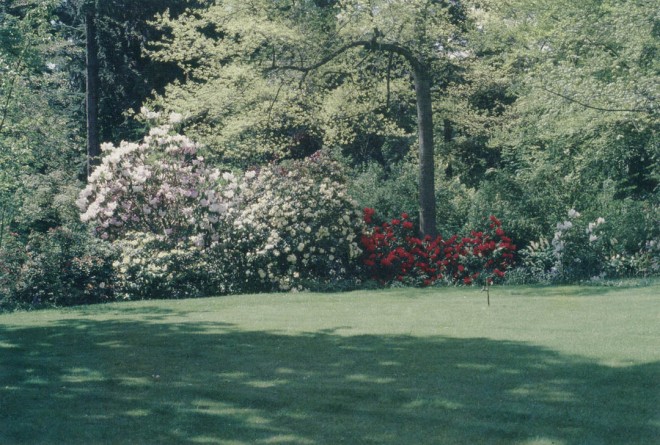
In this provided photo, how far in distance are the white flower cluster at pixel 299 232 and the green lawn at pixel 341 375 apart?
123 inches

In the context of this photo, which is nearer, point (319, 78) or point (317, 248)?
point (317, 248)

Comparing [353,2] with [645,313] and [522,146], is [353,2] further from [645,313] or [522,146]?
[645,313]

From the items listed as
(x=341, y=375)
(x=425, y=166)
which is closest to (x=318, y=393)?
(x=341, y=375)

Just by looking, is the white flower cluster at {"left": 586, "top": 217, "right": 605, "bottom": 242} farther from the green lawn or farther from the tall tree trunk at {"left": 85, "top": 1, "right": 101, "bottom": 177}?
the tall tree trunk at {"left": 85, "top": 1, "right": 101, "bottom": 177}

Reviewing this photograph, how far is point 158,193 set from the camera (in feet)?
50.3

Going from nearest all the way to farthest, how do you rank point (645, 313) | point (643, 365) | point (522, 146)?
1. point (643, 365)
2. point (645, 313)
3. point (522, 146)

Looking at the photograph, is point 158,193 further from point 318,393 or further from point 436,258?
point 318,393

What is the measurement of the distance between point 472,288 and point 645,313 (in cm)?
448

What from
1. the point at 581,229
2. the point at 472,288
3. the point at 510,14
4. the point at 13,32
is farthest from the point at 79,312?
the point at 510,14

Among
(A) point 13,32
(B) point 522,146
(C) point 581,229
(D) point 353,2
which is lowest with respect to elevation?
(C) point 581,229

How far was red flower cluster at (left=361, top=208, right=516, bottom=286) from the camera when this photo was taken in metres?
15.4

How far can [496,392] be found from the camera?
247 inches

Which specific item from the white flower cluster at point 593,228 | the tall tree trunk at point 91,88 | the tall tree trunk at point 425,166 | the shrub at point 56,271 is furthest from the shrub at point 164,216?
the tall tree trunk at point 91,88

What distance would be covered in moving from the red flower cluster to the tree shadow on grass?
6.61m
